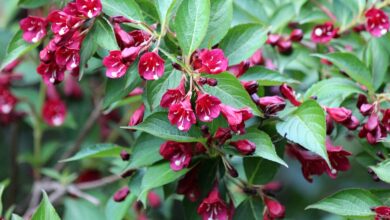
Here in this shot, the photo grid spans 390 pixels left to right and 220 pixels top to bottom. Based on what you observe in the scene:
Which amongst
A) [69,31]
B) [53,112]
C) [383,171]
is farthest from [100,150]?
[53,112]

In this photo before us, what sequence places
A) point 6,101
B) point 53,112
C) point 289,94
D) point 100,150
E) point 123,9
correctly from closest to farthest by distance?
1. point 123,9
2. point 289,94
3. point 100,150
4. point 6,101
5. point 53,112

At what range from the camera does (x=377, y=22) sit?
1823 mm

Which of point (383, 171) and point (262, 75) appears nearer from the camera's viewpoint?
point (383, 171)

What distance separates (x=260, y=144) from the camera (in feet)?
4.75

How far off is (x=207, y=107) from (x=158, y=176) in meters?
0.26

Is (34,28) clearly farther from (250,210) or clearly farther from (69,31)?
(250,210)

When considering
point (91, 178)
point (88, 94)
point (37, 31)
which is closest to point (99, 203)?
point (91, 178)

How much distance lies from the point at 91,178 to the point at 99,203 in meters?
0.50

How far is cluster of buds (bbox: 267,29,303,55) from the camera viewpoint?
1938 millimetres

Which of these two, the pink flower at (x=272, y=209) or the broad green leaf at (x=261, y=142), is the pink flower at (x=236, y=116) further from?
the pink flower at (x=272, y=209)

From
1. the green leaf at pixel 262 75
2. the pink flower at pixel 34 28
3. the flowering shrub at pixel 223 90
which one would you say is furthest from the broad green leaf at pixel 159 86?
the pink flower at pixel 34 28

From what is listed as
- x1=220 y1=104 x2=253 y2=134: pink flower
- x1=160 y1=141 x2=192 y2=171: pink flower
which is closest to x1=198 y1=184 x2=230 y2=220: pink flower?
x1=160 y1=141 x2=192 y2=171: pink flower

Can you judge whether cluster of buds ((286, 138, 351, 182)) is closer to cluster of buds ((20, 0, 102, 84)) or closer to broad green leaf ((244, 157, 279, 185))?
broad green leaf ((244, 157, 279, 185))

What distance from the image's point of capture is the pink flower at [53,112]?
268 cm
